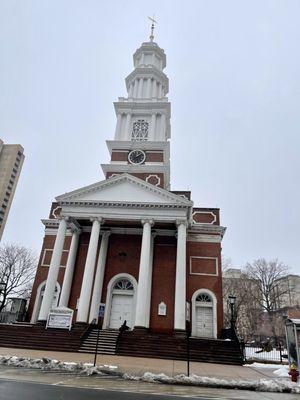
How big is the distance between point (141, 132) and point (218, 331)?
22.3 m

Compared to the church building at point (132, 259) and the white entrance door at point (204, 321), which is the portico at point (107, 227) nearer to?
the church building at point (132, 259)

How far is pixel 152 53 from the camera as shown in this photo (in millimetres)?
42250

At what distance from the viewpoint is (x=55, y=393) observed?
21.8ft

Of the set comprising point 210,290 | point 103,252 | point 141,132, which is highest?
point 141,132

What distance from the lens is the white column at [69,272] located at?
→ 987 inches

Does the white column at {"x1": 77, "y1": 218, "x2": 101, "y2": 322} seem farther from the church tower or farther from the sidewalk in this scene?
the church tower

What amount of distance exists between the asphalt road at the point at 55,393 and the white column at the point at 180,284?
1467 cm

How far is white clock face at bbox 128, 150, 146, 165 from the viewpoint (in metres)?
33.1

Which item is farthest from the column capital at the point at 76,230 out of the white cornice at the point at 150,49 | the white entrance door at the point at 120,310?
→ the white cornice at the point at 150,49

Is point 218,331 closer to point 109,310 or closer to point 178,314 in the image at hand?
point 178,314

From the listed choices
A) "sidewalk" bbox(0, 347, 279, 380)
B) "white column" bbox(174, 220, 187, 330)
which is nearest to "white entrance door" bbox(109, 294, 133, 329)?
"white column" bbox(174, 220, 187, 330)

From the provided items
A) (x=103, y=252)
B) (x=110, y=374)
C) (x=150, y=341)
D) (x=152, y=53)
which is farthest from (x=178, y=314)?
(x=152, y=53)

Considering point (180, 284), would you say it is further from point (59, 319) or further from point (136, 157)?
point (136, 157)

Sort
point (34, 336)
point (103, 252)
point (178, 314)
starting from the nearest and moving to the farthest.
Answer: point (34, 336)
point (178, 314)
point (103, 252)
